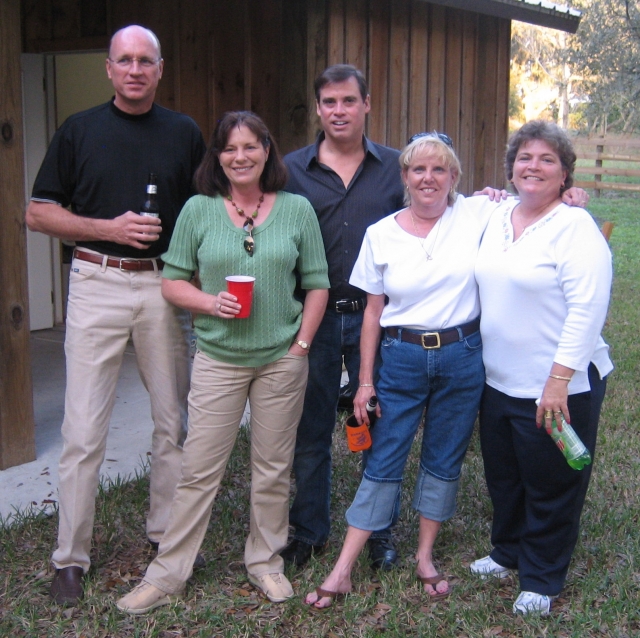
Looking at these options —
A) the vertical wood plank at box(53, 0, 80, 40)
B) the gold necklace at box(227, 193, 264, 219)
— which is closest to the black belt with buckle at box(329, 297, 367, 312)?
the gold necklace at box(227, 193, 264, 219)

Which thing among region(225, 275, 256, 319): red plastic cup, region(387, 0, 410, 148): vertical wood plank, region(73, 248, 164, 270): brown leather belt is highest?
region(387, 0, 410, 148): vertical wood plank

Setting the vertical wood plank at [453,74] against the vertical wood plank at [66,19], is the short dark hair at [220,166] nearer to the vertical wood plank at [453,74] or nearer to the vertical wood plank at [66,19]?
the vertical wood plank at [453,74]

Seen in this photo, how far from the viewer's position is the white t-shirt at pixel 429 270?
3166 millimetres

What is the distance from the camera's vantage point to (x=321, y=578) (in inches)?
139

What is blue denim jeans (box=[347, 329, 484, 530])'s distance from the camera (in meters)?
3.23

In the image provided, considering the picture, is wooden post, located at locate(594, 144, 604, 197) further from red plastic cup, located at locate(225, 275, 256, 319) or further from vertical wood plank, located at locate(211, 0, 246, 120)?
red plastic cup, located at locate(225, 275, 256, 319)

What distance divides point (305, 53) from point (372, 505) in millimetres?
2994

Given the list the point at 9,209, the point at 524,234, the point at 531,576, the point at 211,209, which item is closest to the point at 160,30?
the point at 9,209

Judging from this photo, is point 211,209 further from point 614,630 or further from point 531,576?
point 614,630

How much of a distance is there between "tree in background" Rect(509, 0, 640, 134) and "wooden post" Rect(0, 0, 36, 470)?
9.13 metres

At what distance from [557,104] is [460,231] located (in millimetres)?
48870

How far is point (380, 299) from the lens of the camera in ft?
11.0

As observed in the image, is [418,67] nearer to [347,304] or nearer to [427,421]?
[347,304]

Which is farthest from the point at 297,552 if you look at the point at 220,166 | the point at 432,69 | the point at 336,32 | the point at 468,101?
the point at 468,101
